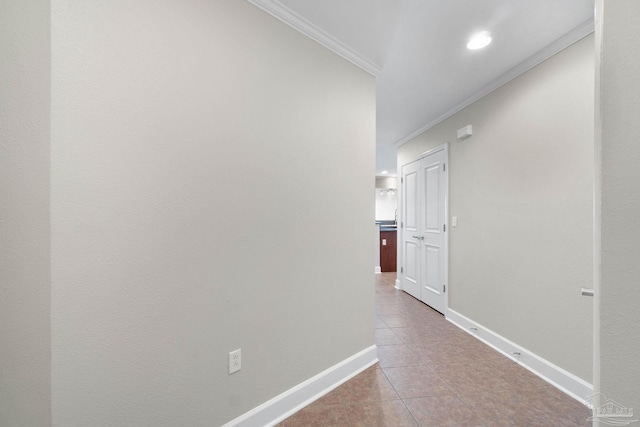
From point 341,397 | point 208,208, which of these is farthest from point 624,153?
point 341,397

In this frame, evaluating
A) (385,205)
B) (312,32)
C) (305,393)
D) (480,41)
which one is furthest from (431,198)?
(385,205)

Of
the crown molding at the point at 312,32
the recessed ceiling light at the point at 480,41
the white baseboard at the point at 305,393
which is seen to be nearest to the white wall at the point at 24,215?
the white baseboard at the point at 305,393

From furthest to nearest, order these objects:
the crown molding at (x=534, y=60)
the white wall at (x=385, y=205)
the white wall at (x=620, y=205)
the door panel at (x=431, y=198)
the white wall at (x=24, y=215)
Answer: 1. the white wall at (x=385, y=205)
2. the door panel at (x=431, y=198)
3. the crown molding at (x=534, y=60)
4. the white wall at (x=24, y=215)
5. the white wall at (x=620, y=205)

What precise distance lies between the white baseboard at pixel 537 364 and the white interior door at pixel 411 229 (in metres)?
1.16

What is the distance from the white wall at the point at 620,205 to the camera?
1.82 ft

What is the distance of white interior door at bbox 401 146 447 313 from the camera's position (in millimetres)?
3268

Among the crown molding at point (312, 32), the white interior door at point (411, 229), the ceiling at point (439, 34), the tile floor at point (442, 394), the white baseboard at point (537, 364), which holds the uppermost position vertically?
the ceiling at point (439, 34)

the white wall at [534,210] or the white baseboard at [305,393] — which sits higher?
the white wall at [534,210]

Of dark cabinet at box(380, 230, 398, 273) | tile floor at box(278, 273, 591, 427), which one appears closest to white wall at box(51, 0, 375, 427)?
tile floor at box(278, 273, 591, 427)

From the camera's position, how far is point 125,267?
104 centimetres

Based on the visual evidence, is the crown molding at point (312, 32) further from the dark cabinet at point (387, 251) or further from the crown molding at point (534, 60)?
the dark cabinet at point (387, 251)

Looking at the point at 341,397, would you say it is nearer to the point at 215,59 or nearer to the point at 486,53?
the point at 215,59

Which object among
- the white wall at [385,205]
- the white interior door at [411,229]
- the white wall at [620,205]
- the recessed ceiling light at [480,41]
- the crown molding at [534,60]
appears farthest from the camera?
the white wall at [385,205]

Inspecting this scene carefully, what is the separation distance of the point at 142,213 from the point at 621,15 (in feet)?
5.21
